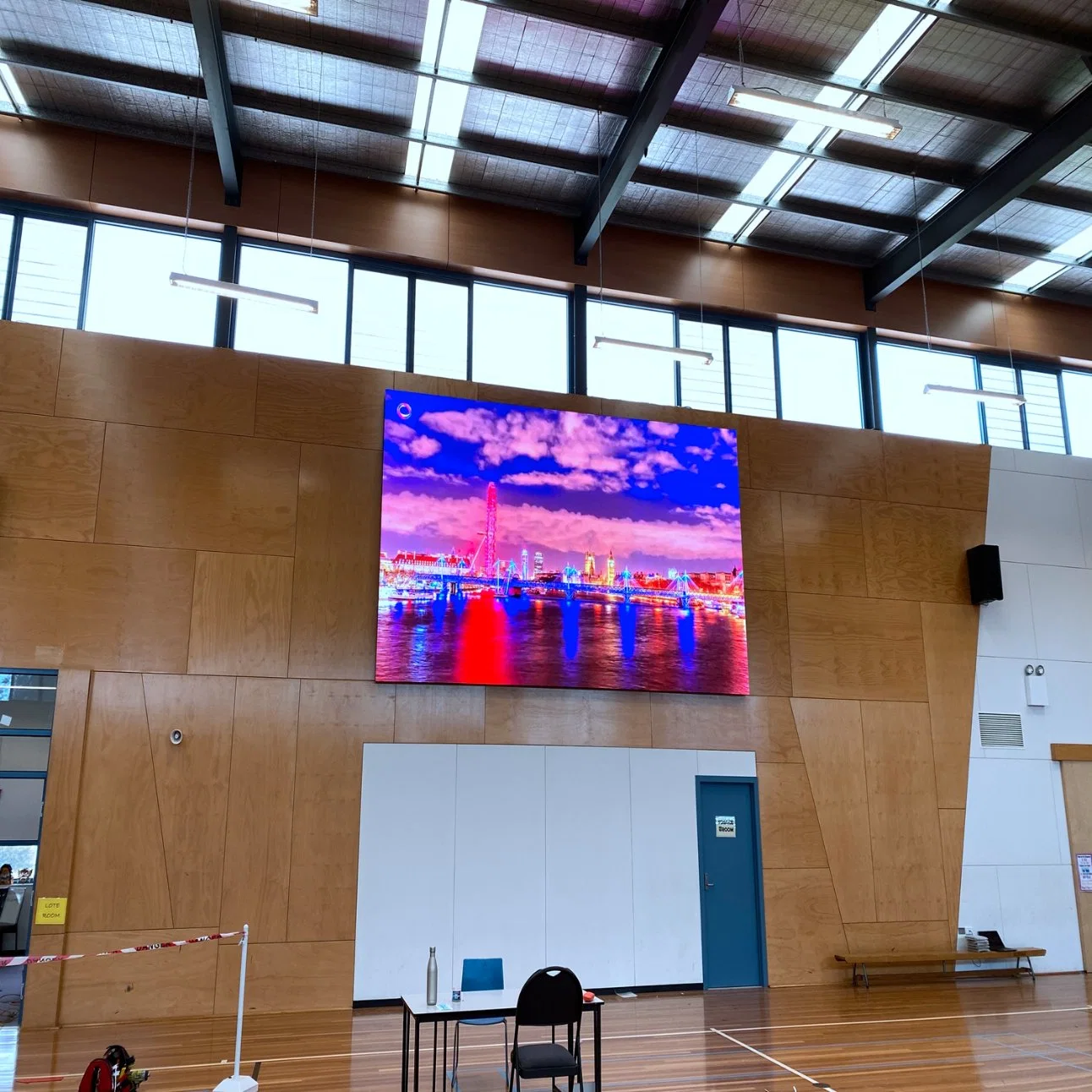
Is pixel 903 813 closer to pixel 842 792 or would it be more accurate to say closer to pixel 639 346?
pixel 842 792

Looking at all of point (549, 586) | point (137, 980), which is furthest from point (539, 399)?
point (137, 980)

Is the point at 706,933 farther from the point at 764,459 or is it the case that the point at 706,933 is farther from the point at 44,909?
the point at 44,909

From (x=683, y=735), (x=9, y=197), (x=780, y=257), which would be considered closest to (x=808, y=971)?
(x=683, y=735)

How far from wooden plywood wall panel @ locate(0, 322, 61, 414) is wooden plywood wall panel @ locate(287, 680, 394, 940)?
11.3ft

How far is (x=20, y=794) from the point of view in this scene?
305 inches

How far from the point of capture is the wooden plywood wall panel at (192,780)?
7.92 m

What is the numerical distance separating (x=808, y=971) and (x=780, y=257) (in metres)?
7.87

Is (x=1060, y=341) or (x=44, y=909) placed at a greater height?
(x=1060, y=341)

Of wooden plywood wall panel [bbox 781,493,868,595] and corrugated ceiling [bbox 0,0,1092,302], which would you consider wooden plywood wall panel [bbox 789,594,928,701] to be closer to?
wooden plywood wall panel [bbox 781,493,868,595]

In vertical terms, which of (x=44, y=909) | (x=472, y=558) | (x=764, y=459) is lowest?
(x=44, y=909)

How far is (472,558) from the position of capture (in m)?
9.18

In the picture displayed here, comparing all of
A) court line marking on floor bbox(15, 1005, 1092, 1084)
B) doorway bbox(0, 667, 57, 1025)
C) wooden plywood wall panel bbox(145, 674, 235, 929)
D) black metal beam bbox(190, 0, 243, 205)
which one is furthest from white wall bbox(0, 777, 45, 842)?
black metal beam bbox(190, 0, 243, 205)

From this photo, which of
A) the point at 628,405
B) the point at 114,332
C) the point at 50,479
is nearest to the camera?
the point at 50,479

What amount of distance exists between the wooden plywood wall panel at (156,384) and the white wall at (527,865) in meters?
3.43
